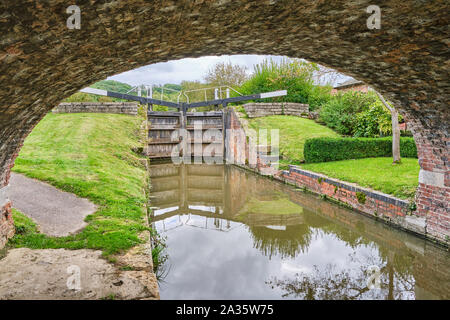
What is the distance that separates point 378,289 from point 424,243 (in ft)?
6.10

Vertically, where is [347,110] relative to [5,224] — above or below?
above

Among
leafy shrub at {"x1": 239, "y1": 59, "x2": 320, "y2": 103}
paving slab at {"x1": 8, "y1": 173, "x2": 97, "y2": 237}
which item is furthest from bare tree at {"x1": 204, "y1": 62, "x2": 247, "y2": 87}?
paving slab at {"x1": 8, "y1": 173, "x2": 97, "y2": 237}

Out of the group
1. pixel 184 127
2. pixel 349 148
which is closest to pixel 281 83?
pixel 184 127

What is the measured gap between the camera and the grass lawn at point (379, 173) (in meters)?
5.75

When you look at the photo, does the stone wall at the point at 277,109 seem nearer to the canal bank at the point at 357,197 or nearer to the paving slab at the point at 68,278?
the canal bank at the point at 357,197

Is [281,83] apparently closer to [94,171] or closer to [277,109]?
[277,109]

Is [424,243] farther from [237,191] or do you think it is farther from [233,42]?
[237,191]

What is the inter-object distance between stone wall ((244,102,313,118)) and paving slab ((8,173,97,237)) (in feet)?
36.4

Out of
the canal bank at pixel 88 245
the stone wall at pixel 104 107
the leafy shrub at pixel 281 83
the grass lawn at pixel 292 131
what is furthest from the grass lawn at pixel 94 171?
the leafy shrub at pixel 281 83

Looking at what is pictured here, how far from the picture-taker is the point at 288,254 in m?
4.46

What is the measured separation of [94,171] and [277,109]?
1134 centimetres

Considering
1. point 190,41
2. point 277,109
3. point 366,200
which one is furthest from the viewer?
point 277,109

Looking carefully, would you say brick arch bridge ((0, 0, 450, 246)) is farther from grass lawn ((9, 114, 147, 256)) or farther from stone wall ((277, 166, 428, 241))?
stone wall ((277, 166, 428, 241))

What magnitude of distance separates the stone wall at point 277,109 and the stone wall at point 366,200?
7260mm
